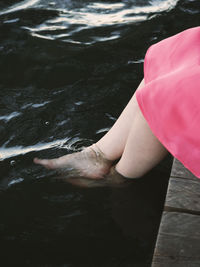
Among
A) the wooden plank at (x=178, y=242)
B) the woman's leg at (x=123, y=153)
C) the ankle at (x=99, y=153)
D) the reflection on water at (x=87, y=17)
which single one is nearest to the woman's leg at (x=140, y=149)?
the woman's leg at (x=123, y=153)

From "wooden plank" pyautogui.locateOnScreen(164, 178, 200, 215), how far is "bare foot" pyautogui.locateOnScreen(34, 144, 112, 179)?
1.73 feet

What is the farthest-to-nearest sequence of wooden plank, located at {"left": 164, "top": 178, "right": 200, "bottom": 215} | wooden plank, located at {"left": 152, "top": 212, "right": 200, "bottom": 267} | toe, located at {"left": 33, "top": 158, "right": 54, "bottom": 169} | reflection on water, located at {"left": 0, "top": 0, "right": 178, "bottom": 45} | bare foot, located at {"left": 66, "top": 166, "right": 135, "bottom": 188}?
reflection on water, located at {"left": 0, "top": 0, "right": 178, "bottom": 45}, toe, located at {"left": 33, "top": 158, "right": 54, "bottom": 169}, bare foot, located at {"left": 66, "top": 166, "right": 135, "bottom": 188}, wooden plank, located at {"left": 164, "top": 178, "right": 200, "bottom": 215}, wooden plank, located at {"left": 152, "top": 212, "right": 200, "bottom": 267}

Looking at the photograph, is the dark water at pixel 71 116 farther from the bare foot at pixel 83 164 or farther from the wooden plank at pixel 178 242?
the wooden plank at pixel 178 242

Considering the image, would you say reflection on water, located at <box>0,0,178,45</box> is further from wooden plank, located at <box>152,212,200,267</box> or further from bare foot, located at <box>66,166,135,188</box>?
wooden plank, located at <box>152,212,200,267</box>

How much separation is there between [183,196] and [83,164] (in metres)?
0.75

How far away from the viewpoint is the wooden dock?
1383 mm

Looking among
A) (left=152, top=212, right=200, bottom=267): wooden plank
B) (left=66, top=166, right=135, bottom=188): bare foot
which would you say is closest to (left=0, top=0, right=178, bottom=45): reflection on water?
(left=66, top=166, right=135, bottom=188): bare foot

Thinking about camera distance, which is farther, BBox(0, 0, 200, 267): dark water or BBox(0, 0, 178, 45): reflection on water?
BBox(0, 0, 178, 45): reflection on water

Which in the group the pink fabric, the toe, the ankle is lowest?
the toe

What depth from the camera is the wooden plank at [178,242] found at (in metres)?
1.38

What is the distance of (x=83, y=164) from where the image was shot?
226 cm

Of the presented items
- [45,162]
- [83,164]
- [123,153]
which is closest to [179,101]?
[123,153]

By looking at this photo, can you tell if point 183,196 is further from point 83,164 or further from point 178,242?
point 83,164

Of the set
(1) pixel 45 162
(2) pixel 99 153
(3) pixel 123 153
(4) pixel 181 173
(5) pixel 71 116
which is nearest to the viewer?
(4) pixel 181 173
